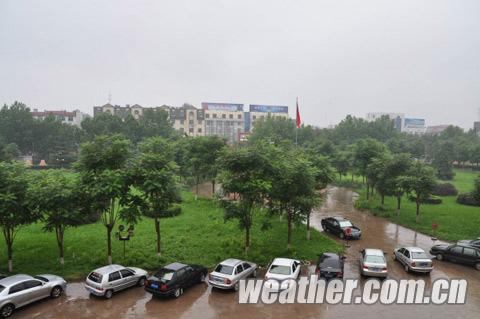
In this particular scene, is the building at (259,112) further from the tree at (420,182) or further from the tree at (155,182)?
the tree at (155,182)

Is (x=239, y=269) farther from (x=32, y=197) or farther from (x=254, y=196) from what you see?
(x=32, y=197)

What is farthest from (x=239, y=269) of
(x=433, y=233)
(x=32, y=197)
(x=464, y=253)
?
(x=433, y=233)

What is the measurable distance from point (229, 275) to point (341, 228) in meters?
12.2

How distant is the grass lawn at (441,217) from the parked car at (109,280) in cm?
2137

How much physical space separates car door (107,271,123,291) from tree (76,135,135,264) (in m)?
3.10

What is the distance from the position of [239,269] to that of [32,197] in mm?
9959

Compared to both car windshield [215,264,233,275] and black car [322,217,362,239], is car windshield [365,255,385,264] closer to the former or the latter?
black car [322,217,362,239]

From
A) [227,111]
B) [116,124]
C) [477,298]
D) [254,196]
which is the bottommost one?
[477,298]

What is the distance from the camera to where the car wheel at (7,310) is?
39.6ft

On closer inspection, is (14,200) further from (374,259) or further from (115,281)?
(374,259)

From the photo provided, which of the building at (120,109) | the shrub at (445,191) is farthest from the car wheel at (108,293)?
the building at (120,109)

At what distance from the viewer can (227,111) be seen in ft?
426

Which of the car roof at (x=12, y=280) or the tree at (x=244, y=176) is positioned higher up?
the tree at (x=244, y=176)

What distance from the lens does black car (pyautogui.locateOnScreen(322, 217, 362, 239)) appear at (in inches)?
920
